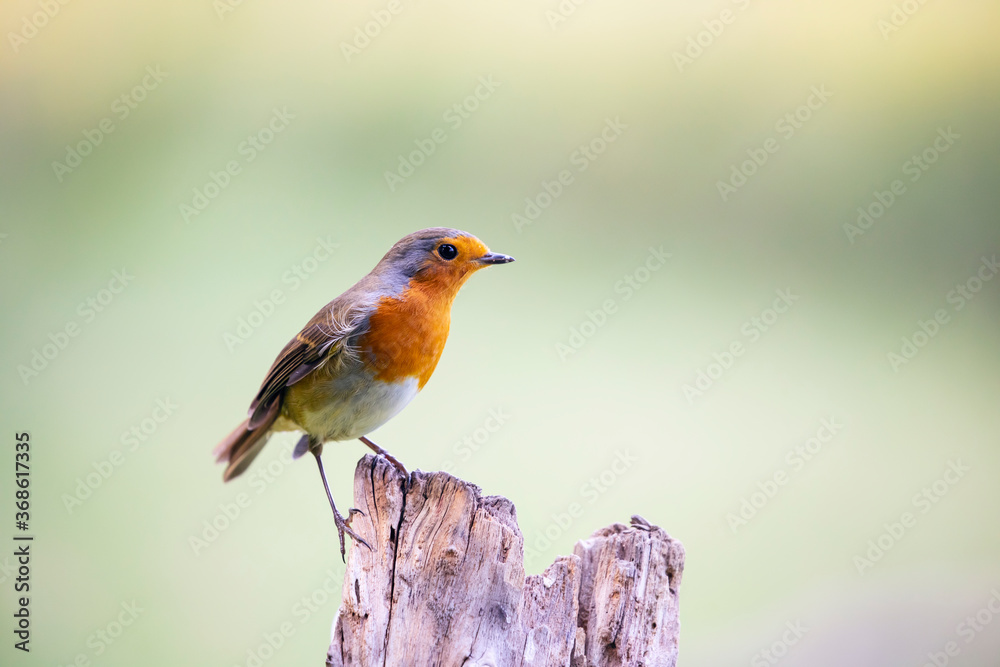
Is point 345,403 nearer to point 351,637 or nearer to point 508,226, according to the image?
point 351,637

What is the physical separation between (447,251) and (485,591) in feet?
4.66

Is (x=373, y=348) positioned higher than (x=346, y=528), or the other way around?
(x=373, y=348)

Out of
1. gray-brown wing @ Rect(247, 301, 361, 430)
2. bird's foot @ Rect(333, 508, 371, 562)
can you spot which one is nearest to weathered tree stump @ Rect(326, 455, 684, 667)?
bird's foot @ Rect(333, 508, 371, 562)

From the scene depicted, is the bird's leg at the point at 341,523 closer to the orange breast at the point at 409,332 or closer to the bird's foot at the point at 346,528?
the bird's foot at the point at 346,528

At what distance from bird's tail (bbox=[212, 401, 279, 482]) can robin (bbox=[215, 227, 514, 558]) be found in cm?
5

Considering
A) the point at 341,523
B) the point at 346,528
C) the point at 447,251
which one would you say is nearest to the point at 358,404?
the point at 341,523

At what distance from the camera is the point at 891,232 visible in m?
6.38

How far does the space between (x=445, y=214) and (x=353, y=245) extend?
0.72 metres

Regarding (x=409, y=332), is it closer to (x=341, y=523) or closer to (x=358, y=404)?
(x=358, y=404)

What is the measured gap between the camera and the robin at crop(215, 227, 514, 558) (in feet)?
10.0

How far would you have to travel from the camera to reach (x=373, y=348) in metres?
3.05

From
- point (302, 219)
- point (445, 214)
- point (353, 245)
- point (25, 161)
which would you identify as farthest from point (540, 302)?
point (25, 161)

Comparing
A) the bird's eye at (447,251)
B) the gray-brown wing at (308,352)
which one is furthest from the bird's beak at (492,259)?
the gray-brown wing at (308,352)

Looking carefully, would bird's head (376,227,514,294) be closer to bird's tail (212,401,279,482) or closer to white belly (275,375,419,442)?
white belly (275,375,419,442)
